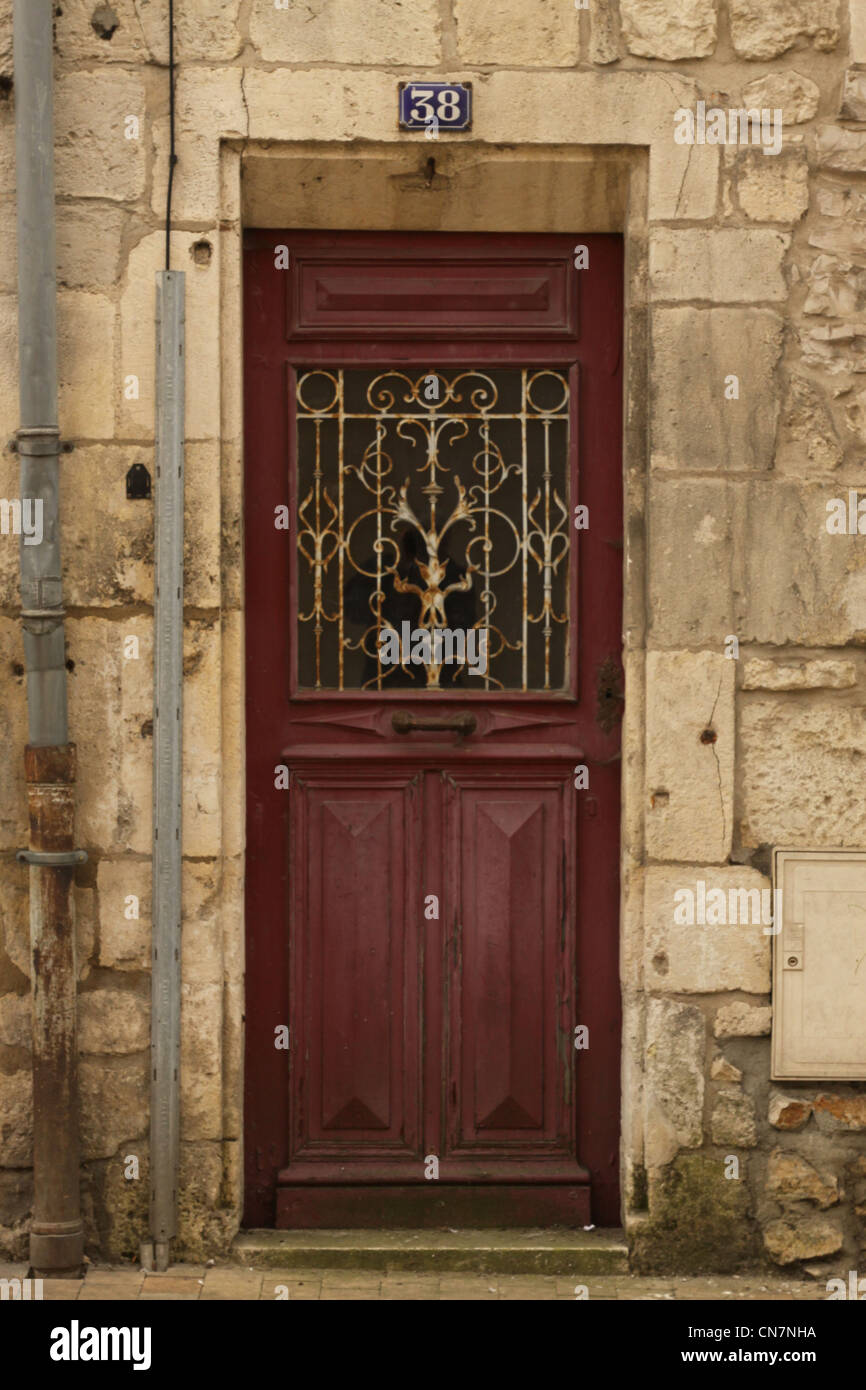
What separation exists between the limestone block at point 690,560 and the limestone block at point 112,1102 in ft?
5.80

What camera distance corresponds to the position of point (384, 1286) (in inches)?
167

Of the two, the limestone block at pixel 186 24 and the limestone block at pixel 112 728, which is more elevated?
the limestone block at pixel 186 24

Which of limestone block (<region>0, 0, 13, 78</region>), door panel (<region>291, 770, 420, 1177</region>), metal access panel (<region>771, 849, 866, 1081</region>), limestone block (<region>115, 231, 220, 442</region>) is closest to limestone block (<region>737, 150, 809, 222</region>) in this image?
limestone block (<region>115, 231, 220, 442</region>)

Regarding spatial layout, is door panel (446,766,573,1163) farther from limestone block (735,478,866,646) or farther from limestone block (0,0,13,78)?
limestone block (0,0,13,78)

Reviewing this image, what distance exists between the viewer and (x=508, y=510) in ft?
14.8

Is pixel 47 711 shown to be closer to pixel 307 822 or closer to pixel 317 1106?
pixel 307 822

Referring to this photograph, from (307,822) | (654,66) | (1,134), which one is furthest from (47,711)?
(654,66)

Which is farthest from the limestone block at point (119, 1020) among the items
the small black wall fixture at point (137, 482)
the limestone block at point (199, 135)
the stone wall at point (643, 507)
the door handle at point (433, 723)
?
the limestone block at point (199, 135)

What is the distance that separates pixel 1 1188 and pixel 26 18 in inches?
117

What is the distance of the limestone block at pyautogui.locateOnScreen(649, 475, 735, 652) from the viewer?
4293 millimetres

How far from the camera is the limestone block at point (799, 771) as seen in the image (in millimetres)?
4316

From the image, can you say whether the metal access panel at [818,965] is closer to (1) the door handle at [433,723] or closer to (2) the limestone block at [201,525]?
(1) the door handle at [433,723]

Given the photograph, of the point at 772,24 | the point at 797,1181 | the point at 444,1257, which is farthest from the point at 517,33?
the point at 444,1257

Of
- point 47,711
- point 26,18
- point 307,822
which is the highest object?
point 26,18
